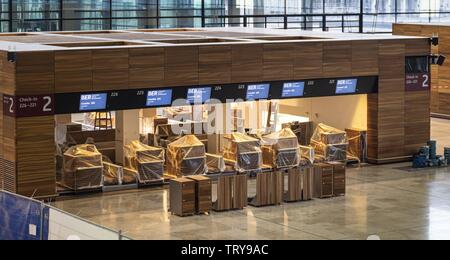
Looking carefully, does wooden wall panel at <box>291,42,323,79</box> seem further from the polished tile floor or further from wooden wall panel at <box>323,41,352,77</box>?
the polished tile floor

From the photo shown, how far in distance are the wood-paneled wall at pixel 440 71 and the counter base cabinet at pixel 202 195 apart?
20279 mm

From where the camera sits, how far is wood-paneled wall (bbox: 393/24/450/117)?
41.3m

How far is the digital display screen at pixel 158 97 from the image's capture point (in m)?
26.1

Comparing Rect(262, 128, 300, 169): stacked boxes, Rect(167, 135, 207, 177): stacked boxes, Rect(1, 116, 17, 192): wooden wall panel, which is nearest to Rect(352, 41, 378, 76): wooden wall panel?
Rect(262, 128, 300, 169): stacked boxes

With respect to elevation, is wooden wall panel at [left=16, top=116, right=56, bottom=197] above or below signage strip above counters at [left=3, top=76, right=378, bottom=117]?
below

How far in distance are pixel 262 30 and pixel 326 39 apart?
669 cm

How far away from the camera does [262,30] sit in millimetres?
35656

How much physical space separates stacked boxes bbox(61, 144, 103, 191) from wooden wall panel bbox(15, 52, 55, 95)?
84.0 inches

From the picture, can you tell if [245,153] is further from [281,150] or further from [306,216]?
[306,216]

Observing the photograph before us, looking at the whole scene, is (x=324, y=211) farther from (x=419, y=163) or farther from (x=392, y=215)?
(x=419, y=163)

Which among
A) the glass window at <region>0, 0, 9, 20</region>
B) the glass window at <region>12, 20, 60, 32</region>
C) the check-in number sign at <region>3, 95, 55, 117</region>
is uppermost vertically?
the glass window at <region>0, 0, 9, 20</region>

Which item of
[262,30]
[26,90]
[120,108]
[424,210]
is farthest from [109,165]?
[262,30]

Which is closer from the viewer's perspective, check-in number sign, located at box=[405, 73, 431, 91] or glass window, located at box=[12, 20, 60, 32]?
check-in number sign, located at box=[405, 73, 431, 91]

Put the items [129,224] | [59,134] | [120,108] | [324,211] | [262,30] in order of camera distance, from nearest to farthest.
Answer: [129,224]
[324,211]
[120,108]
[59,134]
[262,30]
